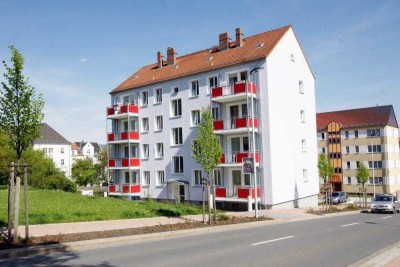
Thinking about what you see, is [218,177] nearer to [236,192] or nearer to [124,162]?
[236,192]

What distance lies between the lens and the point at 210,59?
124 feet

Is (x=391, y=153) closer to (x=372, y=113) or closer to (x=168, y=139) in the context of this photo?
(x=372, y=113)

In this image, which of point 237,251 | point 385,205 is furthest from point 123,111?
point 237,251

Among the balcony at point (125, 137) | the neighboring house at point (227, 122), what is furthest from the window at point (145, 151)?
the balcony at point (125, 137)

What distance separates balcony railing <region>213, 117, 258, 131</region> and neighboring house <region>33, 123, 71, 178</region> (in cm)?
6406

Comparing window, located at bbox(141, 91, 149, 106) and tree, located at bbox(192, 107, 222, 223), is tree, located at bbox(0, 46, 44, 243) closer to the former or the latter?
tree, located at bbox(192, 107, 222, 223)

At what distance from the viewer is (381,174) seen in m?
63.6

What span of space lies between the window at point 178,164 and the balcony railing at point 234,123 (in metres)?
6.11

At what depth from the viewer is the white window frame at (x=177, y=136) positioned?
3838cm

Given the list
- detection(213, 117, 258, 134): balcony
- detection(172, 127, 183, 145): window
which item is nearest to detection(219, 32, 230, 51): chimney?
detection(213, 117, 258, 134): balcony

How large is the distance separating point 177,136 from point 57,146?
60.6 m

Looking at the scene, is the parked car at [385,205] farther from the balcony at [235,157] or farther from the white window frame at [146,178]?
the white window frame at [146,178]

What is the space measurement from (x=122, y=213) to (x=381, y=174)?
52914 mm

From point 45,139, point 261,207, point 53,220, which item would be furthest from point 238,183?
point 45,139
